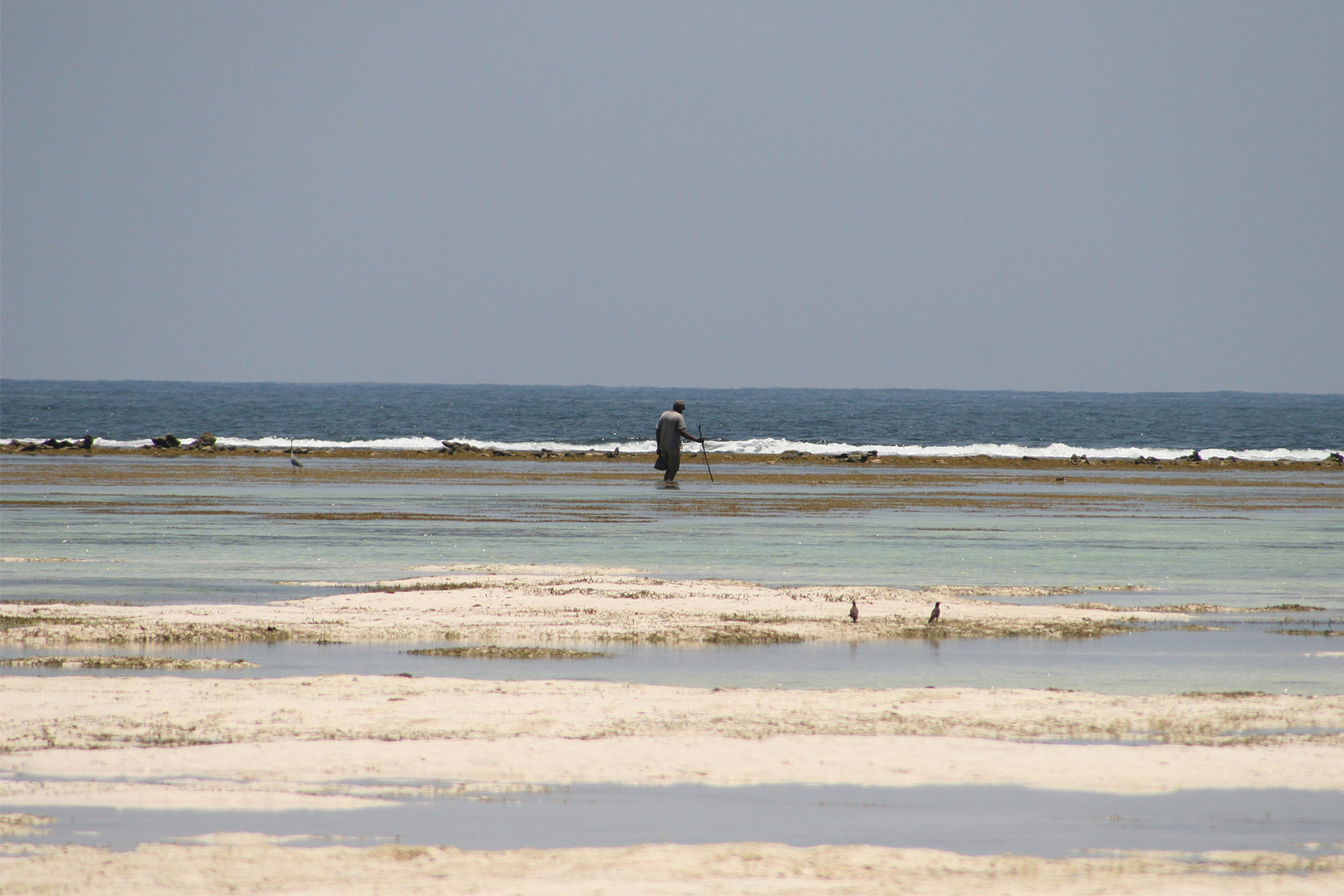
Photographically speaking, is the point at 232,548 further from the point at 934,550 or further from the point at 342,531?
the point at 934,550

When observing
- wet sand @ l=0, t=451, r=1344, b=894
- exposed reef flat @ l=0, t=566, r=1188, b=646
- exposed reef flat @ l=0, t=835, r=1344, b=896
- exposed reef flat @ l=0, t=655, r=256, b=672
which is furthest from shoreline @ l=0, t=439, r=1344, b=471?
exposed reef flat @ l=0, t=835, r=1344, b=896

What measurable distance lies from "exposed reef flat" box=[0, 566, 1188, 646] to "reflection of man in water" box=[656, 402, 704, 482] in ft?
56.6

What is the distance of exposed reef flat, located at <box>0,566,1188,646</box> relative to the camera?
41.4ft

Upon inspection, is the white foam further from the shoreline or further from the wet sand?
the wet sand

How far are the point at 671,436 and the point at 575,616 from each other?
20172 millimetres

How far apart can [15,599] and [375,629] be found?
4.24 meters

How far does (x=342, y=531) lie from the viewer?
2295 cm

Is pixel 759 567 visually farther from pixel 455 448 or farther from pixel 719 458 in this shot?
pixel 455 448

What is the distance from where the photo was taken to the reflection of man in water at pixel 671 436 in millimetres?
33438

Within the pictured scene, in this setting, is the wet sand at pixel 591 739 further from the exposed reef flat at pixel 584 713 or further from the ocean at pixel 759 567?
the ocean at pixel 759 567

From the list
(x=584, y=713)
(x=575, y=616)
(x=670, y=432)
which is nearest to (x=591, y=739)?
(x=584, y=713)

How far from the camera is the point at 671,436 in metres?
33.8

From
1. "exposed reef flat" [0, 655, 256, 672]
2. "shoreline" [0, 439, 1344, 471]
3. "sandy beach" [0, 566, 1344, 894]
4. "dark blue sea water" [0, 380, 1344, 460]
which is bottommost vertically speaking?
"exposed reef flat" [0, 655, 256, 672]

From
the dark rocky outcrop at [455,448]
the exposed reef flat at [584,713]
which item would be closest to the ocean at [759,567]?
the exposed reef flat at [584,713]
